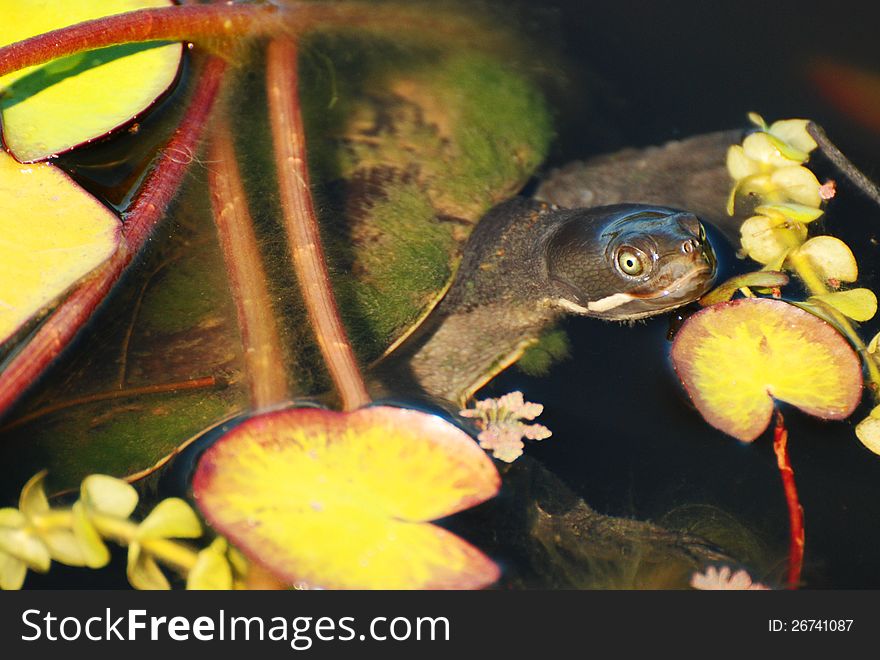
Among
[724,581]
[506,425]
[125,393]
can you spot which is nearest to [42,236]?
[125,393]

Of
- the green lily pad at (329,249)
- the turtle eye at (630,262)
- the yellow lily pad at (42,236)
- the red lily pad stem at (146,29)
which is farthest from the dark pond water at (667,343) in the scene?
the red lily pad stem at (146,29)

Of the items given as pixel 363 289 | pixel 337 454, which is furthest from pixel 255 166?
pixel 337 454

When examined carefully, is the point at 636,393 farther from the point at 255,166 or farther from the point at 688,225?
the point at 255,166

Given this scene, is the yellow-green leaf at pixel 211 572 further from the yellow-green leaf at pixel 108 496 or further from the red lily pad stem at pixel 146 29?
the red lily pad stem at pixel 146 29

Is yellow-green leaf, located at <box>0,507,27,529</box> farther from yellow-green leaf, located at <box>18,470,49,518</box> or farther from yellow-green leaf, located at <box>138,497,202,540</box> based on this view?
yellow-green leaf, located at <box>138,497,202,540</box>

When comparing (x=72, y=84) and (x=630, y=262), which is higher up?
(x=72, y=84)

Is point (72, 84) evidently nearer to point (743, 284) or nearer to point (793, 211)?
point (743, 284)
